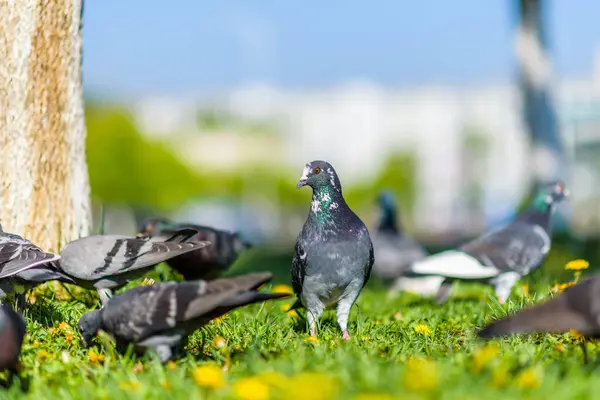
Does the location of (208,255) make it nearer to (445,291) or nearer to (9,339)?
(445,291)

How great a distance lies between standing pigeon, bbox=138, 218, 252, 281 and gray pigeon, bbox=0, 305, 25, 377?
9.64ft

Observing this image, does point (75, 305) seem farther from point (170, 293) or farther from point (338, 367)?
point (338, 367)

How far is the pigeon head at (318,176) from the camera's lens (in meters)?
4.91

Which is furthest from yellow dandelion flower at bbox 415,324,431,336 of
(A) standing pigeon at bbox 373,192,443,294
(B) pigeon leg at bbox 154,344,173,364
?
(A) standing pigeon at bbox 373,192,443,294

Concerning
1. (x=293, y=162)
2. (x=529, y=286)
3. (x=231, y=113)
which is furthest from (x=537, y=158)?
(x=231, y=113)

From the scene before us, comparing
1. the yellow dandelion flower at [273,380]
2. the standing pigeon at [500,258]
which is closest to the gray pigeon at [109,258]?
the yellow dandelion flower at [273,380]

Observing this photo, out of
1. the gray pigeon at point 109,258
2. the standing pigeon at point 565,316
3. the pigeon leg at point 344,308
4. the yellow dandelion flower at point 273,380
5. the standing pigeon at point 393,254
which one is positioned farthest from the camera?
the standing pigeon at point 393,254

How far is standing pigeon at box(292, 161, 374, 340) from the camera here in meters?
4.73

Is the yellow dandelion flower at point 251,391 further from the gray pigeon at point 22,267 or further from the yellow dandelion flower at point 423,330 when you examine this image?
the gray pigeon at point 22,267

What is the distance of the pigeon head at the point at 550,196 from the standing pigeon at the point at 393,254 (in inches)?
78.7

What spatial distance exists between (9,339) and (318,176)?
203 centimetres

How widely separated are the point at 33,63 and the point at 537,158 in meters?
8.00

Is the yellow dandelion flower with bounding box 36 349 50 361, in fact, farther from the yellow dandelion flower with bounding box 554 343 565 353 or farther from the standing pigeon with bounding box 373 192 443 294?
the standing pigeon with bounding box 373 192 443 294

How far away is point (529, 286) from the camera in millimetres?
7168
